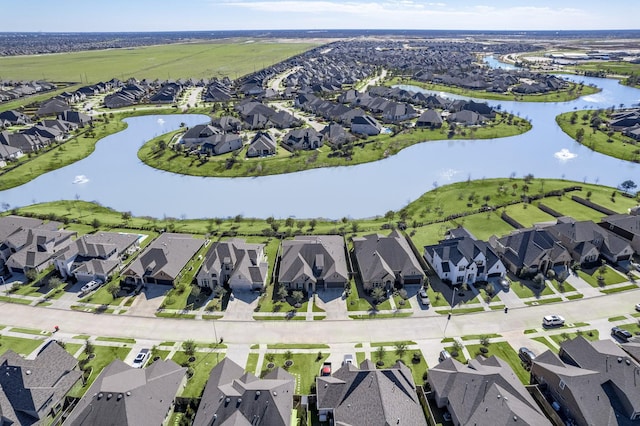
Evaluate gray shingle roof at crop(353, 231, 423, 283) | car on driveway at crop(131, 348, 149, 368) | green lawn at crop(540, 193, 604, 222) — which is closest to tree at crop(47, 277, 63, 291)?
car on driveway at crop(131, 348, 149, 368)

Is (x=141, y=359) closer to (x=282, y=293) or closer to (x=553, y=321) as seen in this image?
(x=282, y=293)

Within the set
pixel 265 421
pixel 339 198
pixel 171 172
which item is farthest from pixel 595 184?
pixel 171 172

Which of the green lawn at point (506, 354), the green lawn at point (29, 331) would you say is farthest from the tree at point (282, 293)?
the green lawn at point (29, 331)

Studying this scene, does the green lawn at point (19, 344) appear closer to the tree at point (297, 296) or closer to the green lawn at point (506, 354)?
the tree at point (297, 296)

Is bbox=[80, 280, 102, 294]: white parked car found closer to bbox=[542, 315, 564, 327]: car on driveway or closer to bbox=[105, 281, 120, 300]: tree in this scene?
bbox=[105, 281, 120, 300]: tree

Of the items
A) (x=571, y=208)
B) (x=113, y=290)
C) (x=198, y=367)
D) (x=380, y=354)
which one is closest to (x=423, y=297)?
(x=380, y=354)

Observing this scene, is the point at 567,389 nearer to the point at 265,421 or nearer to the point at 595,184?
the point at 265,421
